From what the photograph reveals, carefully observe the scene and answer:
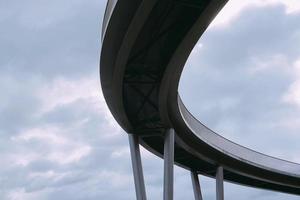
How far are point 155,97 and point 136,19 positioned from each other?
9157mm

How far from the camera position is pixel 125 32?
821 inches

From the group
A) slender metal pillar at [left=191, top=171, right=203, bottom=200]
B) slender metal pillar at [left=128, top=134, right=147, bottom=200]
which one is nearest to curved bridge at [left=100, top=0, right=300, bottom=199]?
slender metal pillar at [left=128, top=134, right=147, bottom=200]

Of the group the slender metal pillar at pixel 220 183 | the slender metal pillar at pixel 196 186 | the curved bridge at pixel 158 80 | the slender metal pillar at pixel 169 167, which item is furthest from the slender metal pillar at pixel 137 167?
the slender metal pillar at pixel 196 186

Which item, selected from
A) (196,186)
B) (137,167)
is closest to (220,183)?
(196,186)

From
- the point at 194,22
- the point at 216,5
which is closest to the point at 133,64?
the point at 194,22

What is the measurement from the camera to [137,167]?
32.3m

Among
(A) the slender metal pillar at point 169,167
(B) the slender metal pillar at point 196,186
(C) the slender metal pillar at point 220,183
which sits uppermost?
(B) the slender metal pillar at point 196,186

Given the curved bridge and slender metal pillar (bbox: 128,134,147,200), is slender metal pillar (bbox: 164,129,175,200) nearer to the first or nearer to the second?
the curved bridge

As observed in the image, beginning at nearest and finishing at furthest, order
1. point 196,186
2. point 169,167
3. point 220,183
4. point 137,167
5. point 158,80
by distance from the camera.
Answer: point 158,80, point 169,167, point 137,167, point 220,183, point 196,186

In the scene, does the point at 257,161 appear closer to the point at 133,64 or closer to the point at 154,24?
the point at 133,64

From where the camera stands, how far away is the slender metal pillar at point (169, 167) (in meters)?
30.0

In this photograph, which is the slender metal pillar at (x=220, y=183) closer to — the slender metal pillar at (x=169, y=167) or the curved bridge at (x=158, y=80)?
the curved bridge at (x=158, y=80)

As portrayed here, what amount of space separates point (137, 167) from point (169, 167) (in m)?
2.41

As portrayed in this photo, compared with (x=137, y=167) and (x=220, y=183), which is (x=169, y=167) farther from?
(x=220, y=183)
